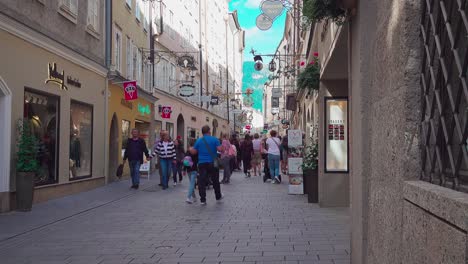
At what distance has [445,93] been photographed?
3082 mm

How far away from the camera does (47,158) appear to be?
13945mm

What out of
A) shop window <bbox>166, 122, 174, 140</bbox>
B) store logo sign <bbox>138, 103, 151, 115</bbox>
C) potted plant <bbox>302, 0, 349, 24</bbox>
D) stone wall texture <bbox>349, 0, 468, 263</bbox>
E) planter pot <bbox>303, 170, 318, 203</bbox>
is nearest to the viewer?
stone wall texture <bbox>349, 0, 468, 263</bbox>

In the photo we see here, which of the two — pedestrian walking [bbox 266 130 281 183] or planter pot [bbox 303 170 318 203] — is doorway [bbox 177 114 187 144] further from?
planter pot [bbox 303 170 318 203]

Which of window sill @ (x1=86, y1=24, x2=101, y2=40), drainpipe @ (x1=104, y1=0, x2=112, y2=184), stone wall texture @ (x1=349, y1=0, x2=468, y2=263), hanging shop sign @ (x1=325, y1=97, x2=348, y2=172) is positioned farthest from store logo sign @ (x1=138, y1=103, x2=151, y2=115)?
stone wall texture @ (x1=349, y1=0, x2=468, y2=263)

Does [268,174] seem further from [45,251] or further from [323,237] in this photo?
[45,251]

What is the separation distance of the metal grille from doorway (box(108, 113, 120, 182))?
1829cm

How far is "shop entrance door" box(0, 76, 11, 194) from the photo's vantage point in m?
11.3

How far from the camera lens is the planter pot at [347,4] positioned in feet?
18.2

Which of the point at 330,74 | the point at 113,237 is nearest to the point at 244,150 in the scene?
the point at 330,74

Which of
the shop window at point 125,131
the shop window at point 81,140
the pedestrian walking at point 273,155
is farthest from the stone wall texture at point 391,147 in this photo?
the shop window at point 125,131

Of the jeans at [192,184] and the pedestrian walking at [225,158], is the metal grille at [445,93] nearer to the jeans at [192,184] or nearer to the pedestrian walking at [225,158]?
the jeans at [192,184]

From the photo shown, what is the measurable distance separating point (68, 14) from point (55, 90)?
7.53 feet

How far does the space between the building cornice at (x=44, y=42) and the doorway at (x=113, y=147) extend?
365cm

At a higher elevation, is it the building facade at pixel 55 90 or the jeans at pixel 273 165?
the building facade at pixel 55 90
